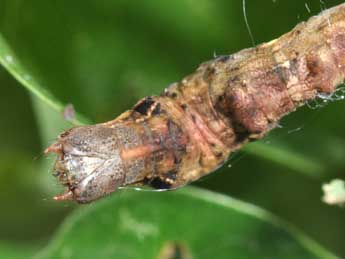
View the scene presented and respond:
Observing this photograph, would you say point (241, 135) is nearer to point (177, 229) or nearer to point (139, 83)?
point (177, 229)

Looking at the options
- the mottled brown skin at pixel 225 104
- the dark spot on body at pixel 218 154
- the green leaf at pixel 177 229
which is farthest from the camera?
the green leaf at pixel 177 229

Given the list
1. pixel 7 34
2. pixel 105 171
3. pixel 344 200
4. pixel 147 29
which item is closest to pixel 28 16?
pixel 7 34

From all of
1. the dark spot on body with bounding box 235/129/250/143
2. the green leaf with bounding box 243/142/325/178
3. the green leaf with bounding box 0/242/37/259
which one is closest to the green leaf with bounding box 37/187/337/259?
the green leaf with bounding box 243/142/325/178

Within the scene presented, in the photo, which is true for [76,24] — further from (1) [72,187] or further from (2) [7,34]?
(1) [72,187]

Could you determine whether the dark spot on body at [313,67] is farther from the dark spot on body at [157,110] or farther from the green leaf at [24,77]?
the green leaf at [24,77]

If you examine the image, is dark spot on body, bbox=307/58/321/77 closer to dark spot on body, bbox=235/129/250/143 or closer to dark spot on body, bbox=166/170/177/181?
dark spot on body, bbox=235/129/250/143

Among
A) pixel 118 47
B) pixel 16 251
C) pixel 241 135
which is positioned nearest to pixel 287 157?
pixel 241 135

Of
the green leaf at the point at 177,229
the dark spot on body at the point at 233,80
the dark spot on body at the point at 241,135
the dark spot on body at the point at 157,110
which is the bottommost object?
the green leaf at the point at 177,229

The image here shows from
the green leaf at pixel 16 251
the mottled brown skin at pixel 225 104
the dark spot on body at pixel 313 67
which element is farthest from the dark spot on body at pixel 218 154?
the green leaf at pixel 16 251
